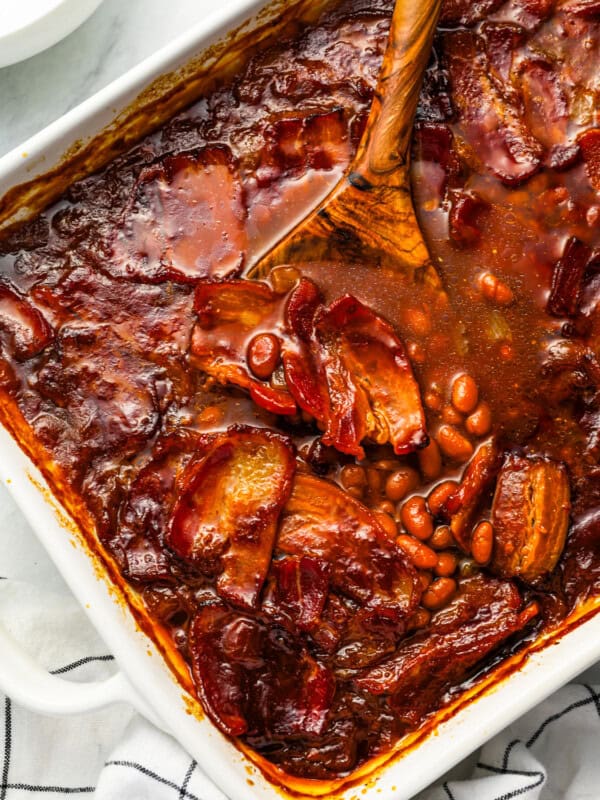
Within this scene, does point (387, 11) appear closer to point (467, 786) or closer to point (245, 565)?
point (245, 565)

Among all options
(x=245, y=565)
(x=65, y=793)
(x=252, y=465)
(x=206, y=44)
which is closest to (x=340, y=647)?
(x=245, y=565)

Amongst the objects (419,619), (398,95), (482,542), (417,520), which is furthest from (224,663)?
(398,95)

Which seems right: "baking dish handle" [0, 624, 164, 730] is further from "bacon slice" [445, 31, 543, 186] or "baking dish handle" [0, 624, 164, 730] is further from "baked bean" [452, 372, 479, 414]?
"bacon slice" [445, 31, 543, 186]

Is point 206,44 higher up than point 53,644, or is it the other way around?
point 206,44

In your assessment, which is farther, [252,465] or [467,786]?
[467,786]

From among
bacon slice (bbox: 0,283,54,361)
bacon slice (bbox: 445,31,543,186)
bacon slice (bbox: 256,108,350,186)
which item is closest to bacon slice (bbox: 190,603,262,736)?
bacon slice (bbox: 0,283,54,361)
